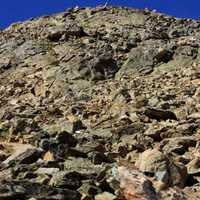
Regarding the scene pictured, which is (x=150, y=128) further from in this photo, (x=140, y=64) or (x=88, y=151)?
(x=140, y=64)

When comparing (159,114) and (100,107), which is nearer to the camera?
(159,114)

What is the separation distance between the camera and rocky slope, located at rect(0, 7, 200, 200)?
11191 millimetres

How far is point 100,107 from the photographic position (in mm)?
20328

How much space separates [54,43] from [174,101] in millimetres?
10261

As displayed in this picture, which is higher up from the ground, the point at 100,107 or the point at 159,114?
the point at 100,107

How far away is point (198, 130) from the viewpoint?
53.5ft

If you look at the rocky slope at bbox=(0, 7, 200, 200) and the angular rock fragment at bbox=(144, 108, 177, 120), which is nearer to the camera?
the rocky slope at bbox=(0, 7, 200, 200)

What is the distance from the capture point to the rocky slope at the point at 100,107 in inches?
441

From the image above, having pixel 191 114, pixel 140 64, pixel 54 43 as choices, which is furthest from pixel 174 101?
pixel 54 43

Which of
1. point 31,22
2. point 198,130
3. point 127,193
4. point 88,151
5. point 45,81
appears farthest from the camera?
point 31,22

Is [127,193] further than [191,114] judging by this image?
No

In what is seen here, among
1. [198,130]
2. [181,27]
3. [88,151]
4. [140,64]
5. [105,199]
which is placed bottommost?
[105,199]

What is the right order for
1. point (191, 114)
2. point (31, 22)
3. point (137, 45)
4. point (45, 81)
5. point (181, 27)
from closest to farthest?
point (191, 114) < point (45, 81) < point (137, 45) < point (181, 27) < point (31, 22)

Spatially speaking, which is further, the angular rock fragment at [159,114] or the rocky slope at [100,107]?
the angular rock fragment at [159,114]
